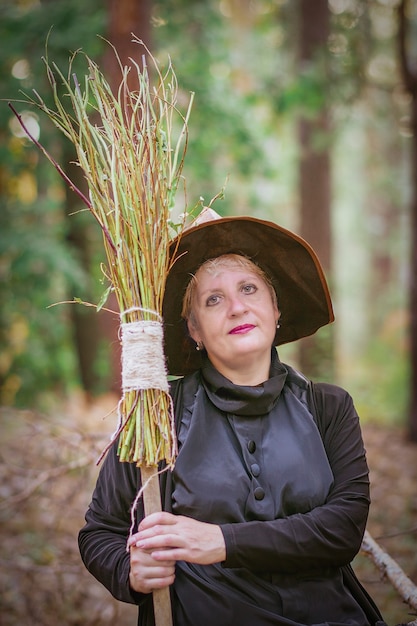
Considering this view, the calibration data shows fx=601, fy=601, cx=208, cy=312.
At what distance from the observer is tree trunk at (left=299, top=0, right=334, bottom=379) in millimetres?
8086

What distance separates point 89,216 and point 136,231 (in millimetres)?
5985

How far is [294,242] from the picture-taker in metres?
2.33

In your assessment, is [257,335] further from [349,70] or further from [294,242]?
[349,70]

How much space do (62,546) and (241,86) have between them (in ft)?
33.4

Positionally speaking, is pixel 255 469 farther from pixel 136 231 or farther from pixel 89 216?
pixel 89 216

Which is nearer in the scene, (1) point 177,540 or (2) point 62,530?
(1) point 177,540

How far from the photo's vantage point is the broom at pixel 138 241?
6.31 ft

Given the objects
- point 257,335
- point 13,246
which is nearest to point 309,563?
point 257,335

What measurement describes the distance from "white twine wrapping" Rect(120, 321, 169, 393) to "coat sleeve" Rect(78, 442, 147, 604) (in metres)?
0.36

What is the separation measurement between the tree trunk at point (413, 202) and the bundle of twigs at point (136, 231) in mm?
5411

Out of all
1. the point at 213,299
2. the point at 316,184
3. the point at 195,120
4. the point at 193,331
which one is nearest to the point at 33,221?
the point at 195,120

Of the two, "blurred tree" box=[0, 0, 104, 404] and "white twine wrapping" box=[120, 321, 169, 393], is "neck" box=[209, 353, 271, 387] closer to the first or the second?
"white twine wrapping" box=[120, 321, 169, 393]

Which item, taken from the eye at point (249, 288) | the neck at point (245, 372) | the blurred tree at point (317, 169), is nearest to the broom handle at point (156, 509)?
the neck at point (245, 372)

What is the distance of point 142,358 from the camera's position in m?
1.92
